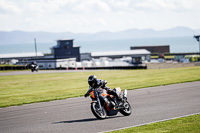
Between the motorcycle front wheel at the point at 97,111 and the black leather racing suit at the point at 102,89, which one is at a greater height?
the black leather racing suit at the point at 102,89


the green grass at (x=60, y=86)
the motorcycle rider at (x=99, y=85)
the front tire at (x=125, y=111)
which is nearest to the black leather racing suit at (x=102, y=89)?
the motorcycle rider at (x=99, y=85)

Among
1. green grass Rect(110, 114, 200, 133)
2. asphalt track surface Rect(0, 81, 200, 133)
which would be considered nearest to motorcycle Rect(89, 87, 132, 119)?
asphalt track surface Rect(0, 81, 200, 133)

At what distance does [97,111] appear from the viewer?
1324 centimetres

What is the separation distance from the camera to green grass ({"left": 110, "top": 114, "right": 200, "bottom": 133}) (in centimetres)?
1027

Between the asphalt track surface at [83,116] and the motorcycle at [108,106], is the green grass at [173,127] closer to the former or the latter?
the asphalt track surface at [83,116]

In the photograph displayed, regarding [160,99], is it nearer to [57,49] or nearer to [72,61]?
[72,61]

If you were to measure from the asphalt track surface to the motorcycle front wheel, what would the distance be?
199 mm

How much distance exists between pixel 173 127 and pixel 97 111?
Answer: 3.33 m

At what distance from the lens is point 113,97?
1386cm

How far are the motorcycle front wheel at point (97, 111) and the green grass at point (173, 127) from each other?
2267mm

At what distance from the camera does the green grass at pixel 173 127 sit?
10272mm

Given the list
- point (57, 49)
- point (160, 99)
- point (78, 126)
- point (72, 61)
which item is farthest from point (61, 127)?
point (57, 49)

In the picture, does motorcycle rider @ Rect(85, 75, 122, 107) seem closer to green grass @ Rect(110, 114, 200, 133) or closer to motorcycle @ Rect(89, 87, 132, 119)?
motorcycle @ Rect(89, 87, 132, 119)

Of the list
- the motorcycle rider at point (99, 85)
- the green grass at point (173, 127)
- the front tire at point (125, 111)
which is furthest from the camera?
the front tire at point (125, 111)
